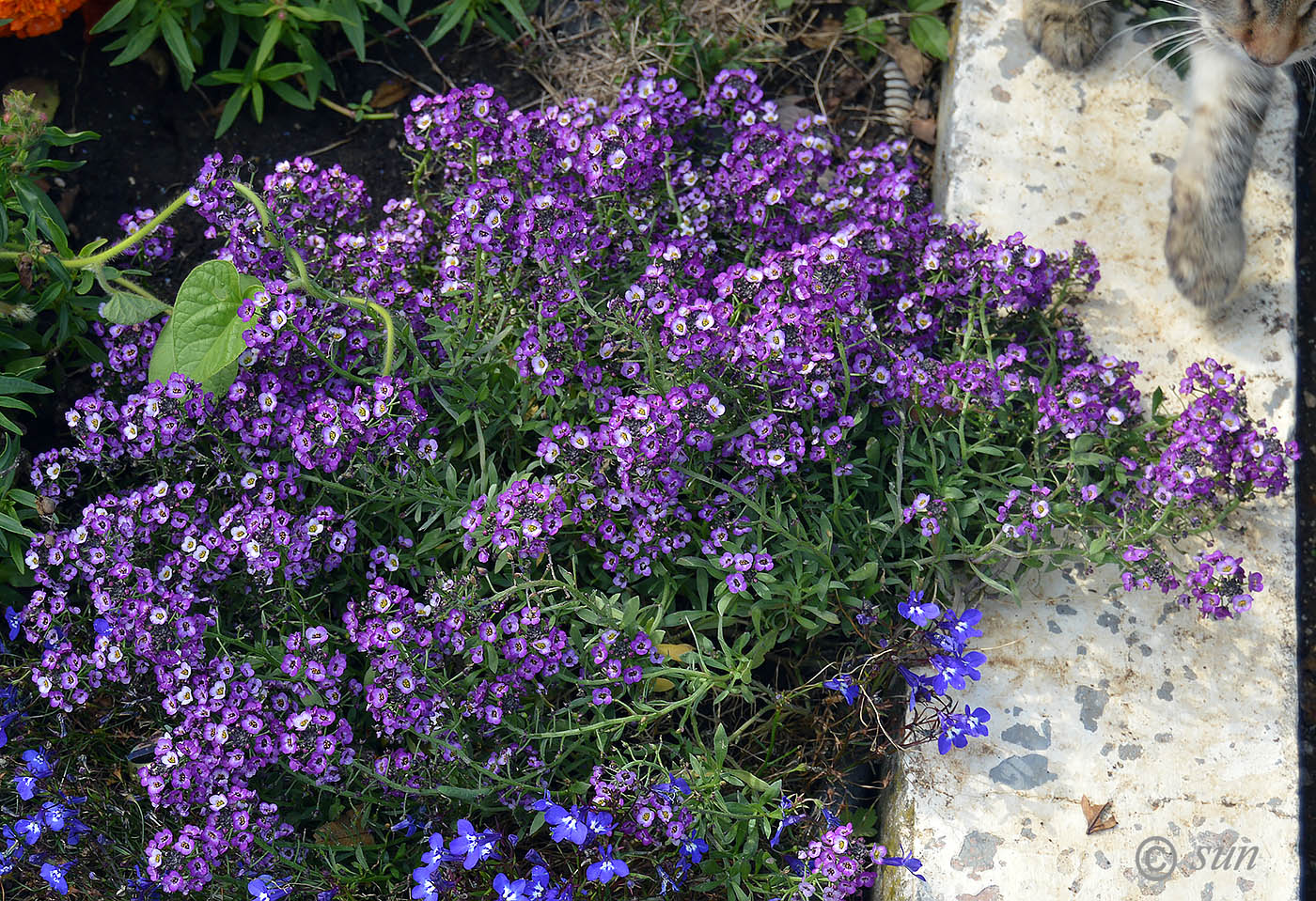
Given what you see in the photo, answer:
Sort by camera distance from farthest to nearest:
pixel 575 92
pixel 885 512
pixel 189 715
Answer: pixel 575 92
pixel 885 512
pixel 189 715

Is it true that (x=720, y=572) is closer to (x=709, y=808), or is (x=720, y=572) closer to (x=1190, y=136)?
(x=709, y=808)

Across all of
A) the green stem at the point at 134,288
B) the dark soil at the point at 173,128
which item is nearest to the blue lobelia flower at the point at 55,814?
the green stem at the point at 134,288

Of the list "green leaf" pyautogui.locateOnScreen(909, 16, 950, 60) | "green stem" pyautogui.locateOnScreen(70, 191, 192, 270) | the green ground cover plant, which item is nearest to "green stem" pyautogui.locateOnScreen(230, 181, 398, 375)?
the green ground cover plant

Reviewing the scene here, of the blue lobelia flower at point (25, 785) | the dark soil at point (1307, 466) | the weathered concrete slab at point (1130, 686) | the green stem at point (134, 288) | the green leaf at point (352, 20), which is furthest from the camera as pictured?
the green leaf at point (352, 20)

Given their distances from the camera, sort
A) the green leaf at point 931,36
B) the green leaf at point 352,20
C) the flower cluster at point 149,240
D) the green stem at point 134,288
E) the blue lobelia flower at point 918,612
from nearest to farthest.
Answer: the blue lobelia flower at point 918,612
the green stem at point 134,288
the flower cluster at point 149,240
the green leaf at point 352,20
the green leaf at point 931,36

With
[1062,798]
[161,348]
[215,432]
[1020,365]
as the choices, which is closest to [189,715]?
[215,432]

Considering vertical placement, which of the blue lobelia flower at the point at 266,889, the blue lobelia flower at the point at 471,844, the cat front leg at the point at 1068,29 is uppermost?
the cat front leg at the point at 1068,29

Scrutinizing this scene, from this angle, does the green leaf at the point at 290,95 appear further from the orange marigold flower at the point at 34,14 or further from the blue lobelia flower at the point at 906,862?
the blue lobelia flower at the point at 906,862
